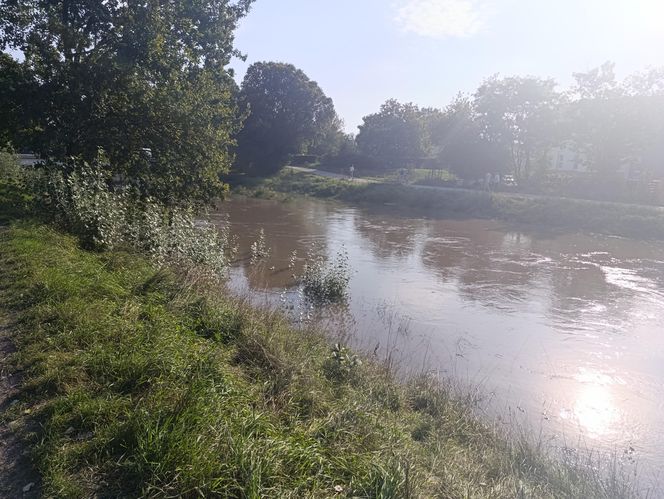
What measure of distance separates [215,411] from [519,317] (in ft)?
33.0

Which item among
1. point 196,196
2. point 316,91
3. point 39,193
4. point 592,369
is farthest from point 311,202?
point 592,369

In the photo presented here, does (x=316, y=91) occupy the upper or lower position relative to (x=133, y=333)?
upper

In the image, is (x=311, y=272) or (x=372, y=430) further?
(x=311, y=272)

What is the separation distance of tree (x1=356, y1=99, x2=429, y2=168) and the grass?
58.4 m

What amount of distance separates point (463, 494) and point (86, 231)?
8752mm

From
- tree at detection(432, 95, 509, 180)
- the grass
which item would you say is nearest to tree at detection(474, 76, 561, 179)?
tree at detection(432, 95, 509, 180)

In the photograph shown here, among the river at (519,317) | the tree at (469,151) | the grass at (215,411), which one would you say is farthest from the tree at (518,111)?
the grass at (215,411)

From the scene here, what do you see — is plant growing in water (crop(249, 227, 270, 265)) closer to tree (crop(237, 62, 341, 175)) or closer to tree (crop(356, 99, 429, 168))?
tree (crop(237, 62, 341, 175))

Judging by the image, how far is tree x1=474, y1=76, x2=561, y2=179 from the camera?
3944 centimetres

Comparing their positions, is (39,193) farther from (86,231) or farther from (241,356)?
(241,356)

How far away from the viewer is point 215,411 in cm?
369

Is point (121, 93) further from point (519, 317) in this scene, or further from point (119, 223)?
point (519, 317)

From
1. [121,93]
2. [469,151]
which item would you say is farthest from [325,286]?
[469,151]

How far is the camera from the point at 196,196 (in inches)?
563
